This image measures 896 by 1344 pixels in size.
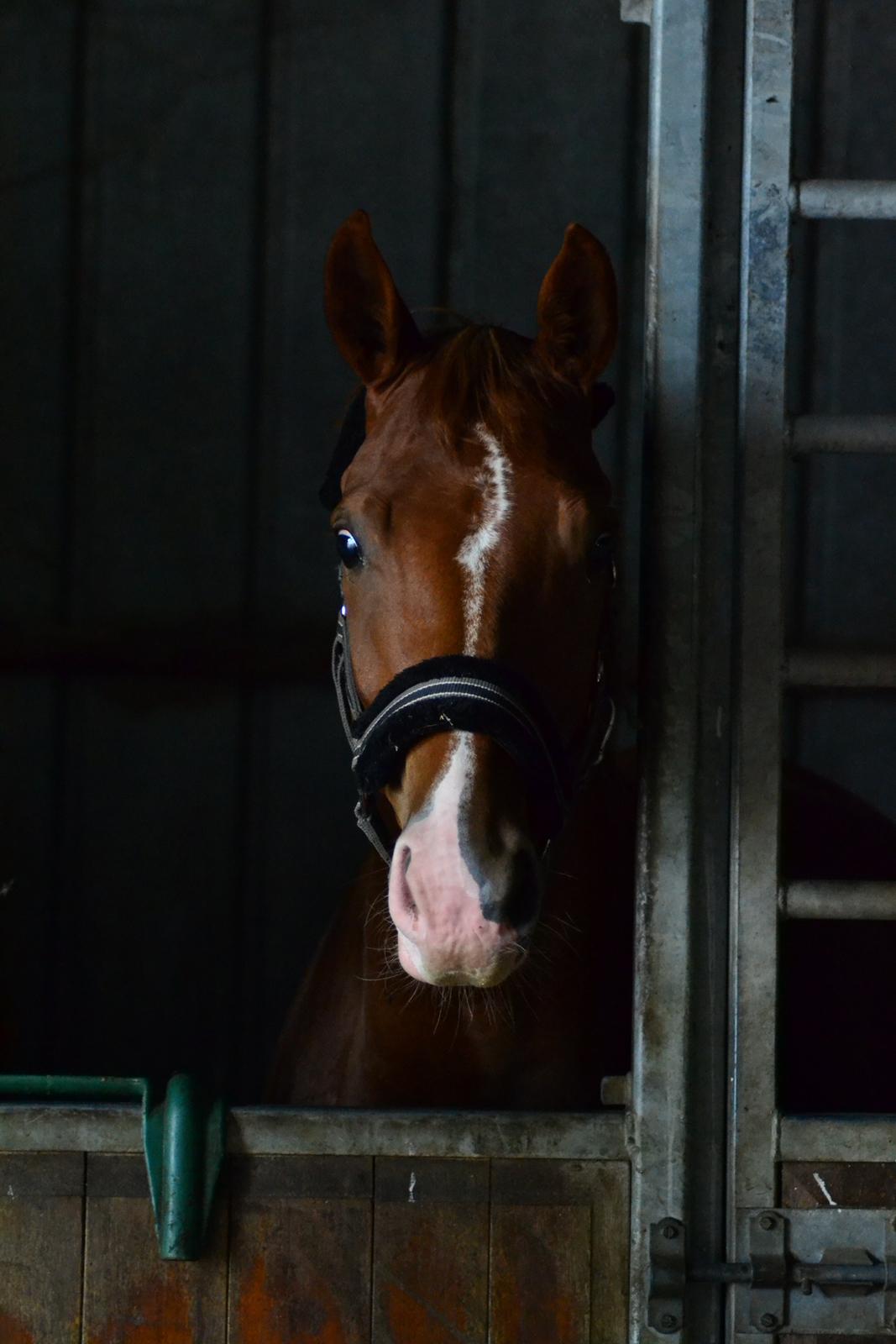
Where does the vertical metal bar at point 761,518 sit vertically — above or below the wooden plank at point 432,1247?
above

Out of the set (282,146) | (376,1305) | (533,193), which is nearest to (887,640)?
(533,193)

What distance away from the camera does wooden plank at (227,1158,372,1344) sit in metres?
1.24

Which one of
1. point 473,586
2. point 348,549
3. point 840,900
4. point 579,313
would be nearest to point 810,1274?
point 840,900

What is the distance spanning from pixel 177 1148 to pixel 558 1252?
1.21 ft

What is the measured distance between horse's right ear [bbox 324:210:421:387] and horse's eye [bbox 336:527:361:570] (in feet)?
0.71

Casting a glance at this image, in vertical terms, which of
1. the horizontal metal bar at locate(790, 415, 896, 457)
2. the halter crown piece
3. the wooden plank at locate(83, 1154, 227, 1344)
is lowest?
the wooden plank at locate(83, 1154, 227, 1344)

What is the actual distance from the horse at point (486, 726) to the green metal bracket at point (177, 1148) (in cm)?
24

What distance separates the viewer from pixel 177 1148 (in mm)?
1218

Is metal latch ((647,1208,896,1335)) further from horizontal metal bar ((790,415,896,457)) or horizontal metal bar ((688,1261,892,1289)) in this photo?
horizontal metal bar ((790,415,896,457))

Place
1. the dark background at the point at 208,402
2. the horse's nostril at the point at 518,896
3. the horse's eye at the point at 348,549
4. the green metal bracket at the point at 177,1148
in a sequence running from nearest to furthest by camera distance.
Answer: the horse's nostril at the point at 518,896 → the green metal bracket at the point at 177,1148 → the horse's eye at the point at 348,549 → the dark background at the point at 208,402

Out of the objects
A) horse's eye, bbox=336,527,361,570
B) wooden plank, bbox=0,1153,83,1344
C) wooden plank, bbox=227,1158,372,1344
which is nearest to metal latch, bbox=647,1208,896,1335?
wooden plank, bbox=227,1158,372,1344

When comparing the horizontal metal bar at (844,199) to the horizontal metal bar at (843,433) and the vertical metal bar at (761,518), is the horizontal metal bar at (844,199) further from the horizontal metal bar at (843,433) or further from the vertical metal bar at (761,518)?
the horizontal metal bar at (843,433)

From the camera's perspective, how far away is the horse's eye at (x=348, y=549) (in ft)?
4.45

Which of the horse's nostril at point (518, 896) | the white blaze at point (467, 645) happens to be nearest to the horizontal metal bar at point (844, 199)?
the white blaze at point (467, 645)
